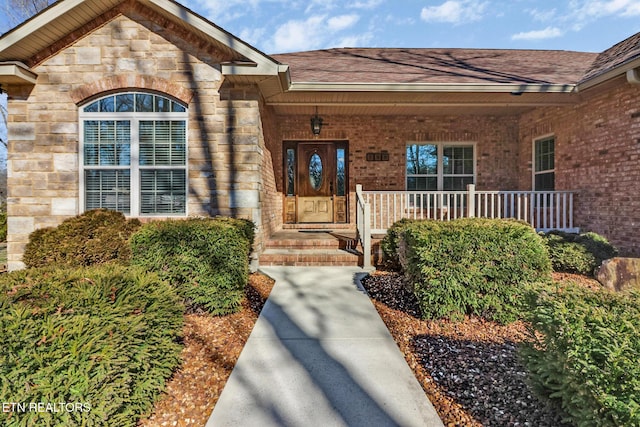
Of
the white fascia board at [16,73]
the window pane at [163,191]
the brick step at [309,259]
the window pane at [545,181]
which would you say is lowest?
the brick step at [309,259]

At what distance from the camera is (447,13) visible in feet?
31.4

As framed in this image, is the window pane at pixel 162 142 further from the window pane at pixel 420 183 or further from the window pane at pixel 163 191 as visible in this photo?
the window pane at pixel 420 183

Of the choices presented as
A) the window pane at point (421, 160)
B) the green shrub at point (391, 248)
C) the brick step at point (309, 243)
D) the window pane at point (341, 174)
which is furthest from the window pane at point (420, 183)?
the green shrub at point (391, 248)

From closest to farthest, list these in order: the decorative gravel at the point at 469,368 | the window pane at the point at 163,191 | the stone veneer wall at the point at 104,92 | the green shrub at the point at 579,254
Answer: the decorative gravel at the point at 469,368 → the green shrub at the point at 579,254 → the stone veneer wall at the point at 104,92 → the window pane at the point at 163,191

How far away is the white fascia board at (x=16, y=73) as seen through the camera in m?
4.82

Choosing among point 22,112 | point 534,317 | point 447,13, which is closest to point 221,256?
point 534,317

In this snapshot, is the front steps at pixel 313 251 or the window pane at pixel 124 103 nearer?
the window pane at pixel 124 103

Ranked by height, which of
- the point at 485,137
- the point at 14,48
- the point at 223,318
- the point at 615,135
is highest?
the point at 14,48

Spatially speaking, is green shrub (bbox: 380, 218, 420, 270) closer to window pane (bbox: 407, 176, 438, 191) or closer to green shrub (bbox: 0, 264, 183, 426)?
window pane (bbox: 407, 176, 438, 191)

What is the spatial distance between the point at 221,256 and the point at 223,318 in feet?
2.29

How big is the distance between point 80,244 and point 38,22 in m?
3.46

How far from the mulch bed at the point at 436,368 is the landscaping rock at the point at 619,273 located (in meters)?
2.15

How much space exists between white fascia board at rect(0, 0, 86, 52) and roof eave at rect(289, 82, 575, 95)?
355 centimetres

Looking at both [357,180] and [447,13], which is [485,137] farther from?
[447,13]
